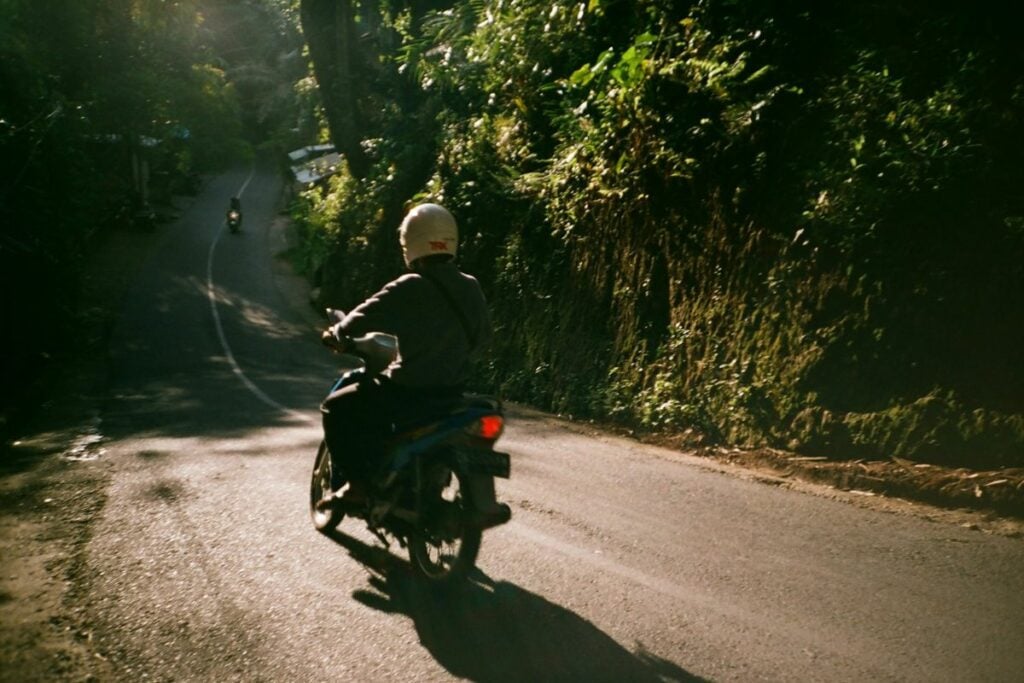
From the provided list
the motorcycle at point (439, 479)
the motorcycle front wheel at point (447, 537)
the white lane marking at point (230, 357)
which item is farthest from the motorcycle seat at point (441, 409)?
the white lane marking at point (230, 357)

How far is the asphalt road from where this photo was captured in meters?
4.38

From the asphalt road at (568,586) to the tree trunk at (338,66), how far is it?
62.8ft

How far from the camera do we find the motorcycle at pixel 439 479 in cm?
514

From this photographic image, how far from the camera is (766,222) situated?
10453 millimetres

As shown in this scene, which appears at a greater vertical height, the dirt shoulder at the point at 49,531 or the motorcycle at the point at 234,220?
the motorcycle at the point at 234,220

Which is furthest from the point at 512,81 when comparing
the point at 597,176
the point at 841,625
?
the point at 841,625

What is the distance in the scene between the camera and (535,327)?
1441 cm

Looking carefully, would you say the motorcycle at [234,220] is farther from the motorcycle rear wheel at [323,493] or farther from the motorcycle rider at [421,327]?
the motorcycle rider at [421,327]

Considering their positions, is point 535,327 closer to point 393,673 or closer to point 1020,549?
point 1020,549

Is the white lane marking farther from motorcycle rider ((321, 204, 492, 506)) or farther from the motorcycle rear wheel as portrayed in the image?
motorcycle rider ((321, 204, 492, 506))

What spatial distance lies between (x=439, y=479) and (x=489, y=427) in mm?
428

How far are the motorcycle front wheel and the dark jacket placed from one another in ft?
1.90

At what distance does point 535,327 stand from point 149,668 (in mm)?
10377

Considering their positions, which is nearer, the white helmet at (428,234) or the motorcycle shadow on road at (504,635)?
the motorcycle shadow on road at (504,635)
